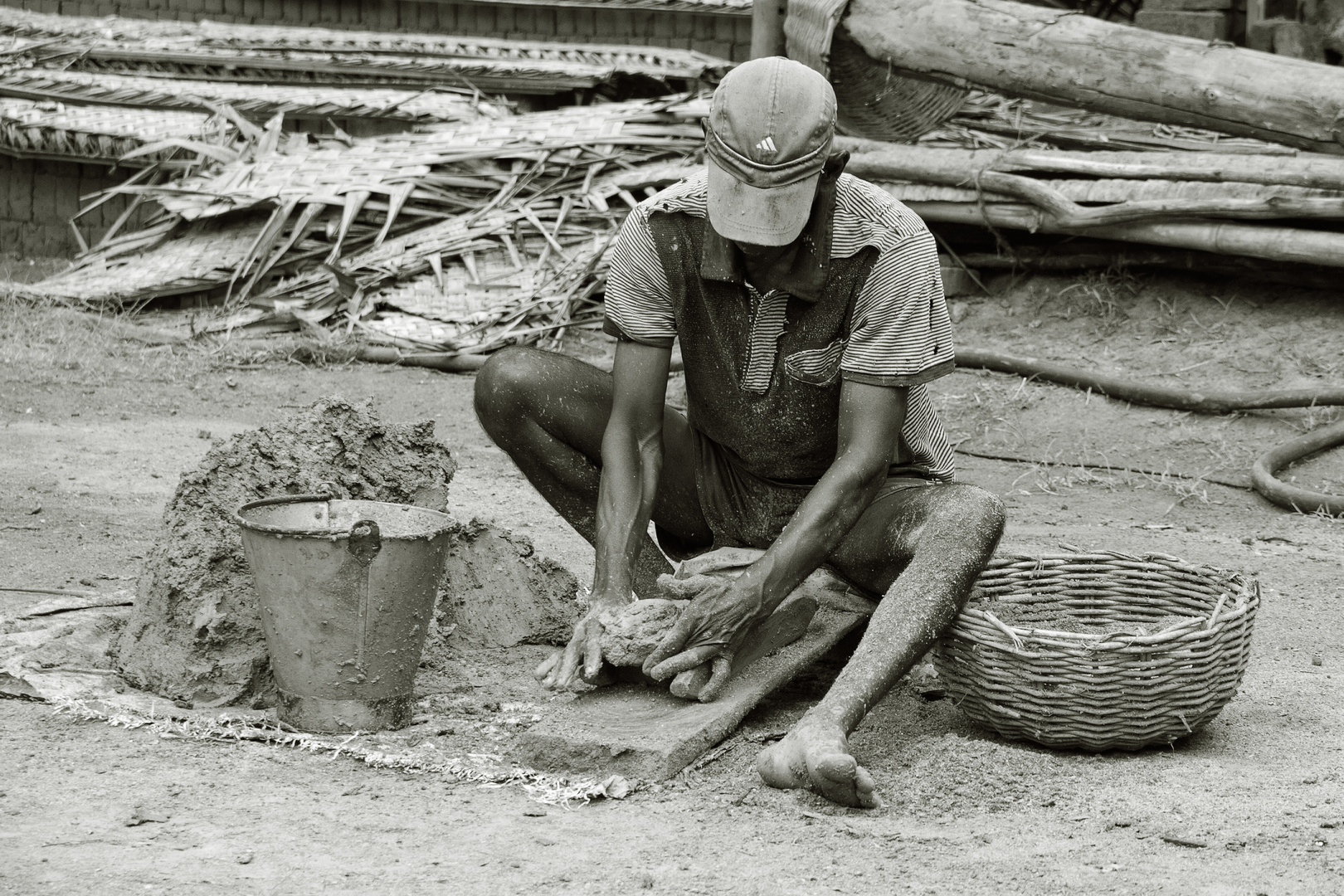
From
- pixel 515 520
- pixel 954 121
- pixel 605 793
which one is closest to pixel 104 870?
pixel 605 793

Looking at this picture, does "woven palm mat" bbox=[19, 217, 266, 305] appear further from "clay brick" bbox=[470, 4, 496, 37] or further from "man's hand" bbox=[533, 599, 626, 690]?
"man's hand" bbox=[533, 599, 626, 690]

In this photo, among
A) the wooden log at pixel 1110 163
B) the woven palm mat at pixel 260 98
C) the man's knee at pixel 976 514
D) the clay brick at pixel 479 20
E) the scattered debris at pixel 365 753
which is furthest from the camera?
the clay brick at pixel 479 20

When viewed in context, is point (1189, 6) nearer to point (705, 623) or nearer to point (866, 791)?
point (705, 623)

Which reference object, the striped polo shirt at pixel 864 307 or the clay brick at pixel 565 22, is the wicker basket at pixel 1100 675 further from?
the clay brick at pixel 565 22

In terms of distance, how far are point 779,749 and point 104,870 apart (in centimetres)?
113

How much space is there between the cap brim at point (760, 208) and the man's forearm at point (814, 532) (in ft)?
1.57

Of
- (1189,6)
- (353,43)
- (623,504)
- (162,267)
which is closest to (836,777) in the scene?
(623,504)

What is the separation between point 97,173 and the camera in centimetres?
1010

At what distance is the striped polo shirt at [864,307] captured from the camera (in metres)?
2.99

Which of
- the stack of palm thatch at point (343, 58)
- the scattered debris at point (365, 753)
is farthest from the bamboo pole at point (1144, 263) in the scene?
the scattered debris at point (365, 753)

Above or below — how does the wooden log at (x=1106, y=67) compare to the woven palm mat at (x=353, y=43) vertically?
above

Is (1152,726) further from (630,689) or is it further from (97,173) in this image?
(97,173)

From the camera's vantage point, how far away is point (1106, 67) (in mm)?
6059

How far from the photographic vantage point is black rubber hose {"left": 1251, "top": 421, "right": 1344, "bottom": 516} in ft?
16.8
